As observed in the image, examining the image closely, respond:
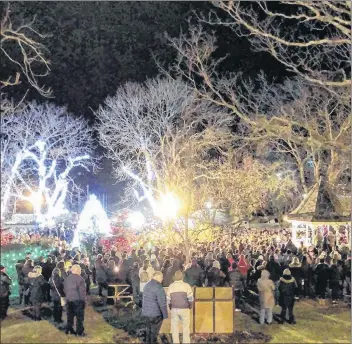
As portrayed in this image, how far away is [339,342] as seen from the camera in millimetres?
11938

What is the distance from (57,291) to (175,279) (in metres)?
3.14

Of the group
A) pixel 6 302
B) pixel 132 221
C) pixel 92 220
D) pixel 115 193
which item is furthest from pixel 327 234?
pixel 115 193

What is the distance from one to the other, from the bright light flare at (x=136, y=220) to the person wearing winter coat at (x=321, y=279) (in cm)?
1360

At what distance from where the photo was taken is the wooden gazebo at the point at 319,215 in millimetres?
20953

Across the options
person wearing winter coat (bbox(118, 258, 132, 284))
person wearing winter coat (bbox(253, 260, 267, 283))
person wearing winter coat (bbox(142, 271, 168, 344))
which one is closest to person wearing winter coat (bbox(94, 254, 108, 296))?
person wearing winter coat (bbox(118, 258, 132, 284))

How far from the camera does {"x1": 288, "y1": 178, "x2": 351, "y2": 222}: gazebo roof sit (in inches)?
825

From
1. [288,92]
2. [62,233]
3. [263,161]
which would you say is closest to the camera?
[62,233]

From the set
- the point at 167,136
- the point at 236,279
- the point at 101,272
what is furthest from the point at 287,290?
the point at 167,136

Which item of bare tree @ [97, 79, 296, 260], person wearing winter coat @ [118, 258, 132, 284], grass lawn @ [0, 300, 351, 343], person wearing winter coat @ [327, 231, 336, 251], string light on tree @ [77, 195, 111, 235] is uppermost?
bare tree @ [97, 79, 296, 260]

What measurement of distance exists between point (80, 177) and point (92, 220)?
2068cm

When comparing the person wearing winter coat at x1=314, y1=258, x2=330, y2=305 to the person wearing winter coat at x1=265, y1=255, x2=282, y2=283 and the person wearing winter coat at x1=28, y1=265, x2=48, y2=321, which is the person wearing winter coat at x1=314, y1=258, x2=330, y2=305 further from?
the person wearing winter coat at x1=28, y1=265, x2=48, y2=321

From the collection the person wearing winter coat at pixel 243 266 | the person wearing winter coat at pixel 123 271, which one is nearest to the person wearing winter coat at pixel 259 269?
the person wearing winter coat at pixel 243 266

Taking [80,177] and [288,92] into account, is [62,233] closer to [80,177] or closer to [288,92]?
[288,92]

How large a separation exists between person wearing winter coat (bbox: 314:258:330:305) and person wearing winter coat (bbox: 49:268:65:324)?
6709 millimetres
